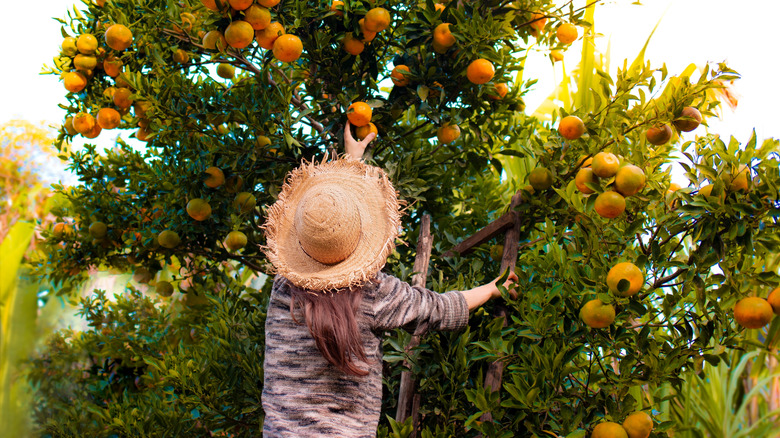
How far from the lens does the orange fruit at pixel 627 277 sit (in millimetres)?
1331

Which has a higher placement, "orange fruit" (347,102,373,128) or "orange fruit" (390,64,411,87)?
"orange fruit" (390,64,411,87)

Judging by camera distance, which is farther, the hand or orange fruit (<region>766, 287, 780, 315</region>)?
the hand

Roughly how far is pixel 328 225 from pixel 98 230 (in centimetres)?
145

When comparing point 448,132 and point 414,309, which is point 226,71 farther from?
point 414,309

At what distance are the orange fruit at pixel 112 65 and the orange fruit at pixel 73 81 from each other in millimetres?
86

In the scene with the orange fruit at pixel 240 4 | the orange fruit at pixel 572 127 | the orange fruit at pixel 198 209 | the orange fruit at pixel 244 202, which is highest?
the orange fruit at pixel 240 4

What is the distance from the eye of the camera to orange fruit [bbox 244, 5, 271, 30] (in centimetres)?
176

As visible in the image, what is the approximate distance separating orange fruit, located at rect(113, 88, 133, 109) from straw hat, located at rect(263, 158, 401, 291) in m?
0.74

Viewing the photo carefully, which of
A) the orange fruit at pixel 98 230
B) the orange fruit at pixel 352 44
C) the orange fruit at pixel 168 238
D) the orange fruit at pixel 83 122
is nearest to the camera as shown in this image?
the orange fruit at pixel 352 44

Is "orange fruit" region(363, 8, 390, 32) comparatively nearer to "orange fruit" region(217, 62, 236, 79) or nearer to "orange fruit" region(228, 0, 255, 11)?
"orange fruit" region(228, 0, 255, 11)

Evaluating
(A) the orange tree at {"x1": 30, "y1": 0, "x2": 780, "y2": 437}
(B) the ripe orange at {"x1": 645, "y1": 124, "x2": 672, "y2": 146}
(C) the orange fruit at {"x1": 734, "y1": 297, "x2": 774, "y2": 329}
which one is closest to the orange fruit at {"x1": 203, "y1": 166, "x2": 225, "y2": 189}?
(A) the orange tree at {"x1": 30, "y1": 0, "x2": 780, "y2": 437}

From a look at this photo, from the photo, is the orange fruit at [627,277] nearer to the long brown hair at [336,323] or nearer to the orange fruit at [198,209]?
the long brown hair at [336,323]

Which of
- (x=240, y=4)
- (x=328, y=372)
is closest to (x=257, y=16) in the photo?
(x=240, y=4)

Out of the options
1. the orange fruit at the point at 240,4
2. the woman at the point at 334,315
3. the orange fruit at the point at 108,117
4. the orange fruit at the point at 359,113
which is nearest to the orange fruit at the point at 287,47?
the orange fruit at the point at 240,4
